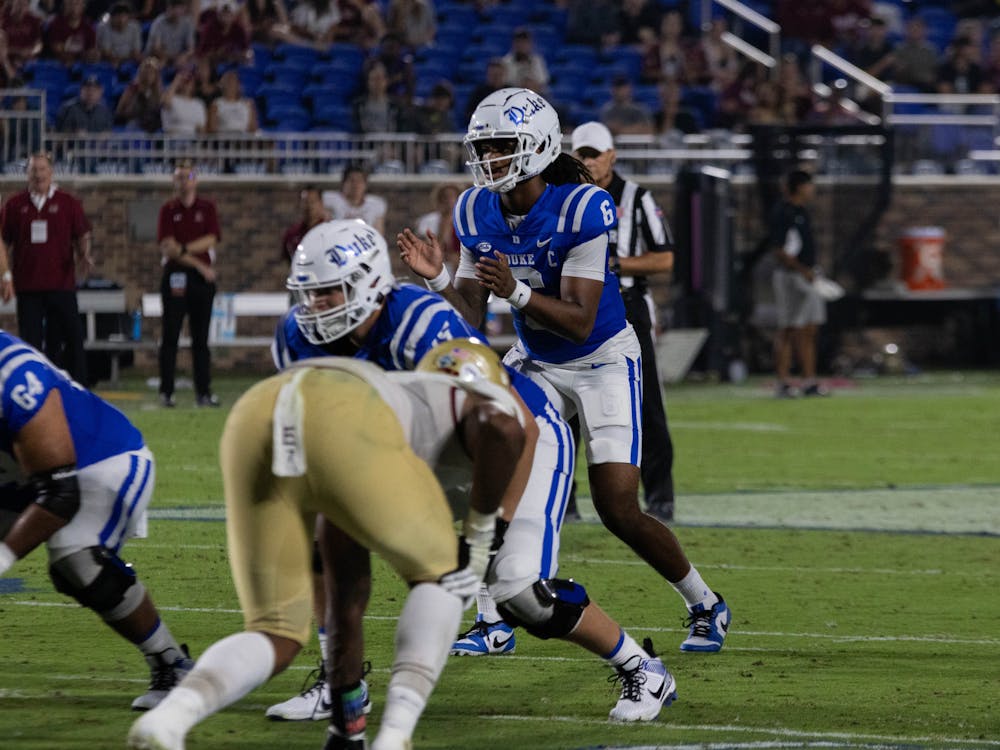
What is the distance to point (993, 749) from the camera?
17.1ft

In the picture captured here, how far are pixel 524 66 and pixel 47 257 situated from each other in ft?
24.3

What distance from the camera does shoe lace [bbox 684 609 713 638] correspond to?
679 cm

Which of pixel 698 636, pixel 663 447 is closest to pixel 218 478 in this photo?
pixel 663 447

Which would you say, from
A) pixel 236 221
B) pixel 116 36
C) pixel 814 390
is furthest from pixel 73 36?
pixel 814 390

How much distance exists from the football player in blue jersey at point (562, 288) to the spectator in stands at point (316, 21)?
46.6 feet

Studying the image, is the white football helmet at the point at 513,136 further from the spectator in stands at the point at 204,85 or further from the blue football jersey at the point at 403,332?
the spectator in stands at the point at 204,85

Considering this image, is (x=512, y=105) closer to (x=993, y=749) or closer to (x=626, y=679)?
(x=626, y=679)

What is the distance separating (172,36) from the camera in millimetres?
19344

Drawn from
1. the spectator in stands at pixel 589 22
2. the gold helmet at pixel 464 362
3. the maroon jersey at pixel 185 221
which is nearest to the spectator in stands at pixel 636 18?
the spectator in stands at pixel 589 22

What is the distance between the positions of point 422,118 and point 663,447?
413 inches

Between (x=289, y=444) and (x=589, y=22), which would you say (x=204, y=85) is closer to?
(x=589, y=22)

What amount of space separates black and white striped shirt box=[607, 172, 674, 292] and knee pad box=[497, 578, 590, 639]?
3.97 m

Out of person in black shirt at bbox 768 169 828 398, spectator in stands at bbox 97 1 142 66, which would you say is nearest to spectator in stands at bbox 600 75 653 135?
person in black shirt at bbox 768 169 828 398

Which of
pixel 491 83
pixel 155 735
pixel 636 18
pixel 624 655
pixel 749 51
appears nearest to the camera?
Answer: pixel 155 735
